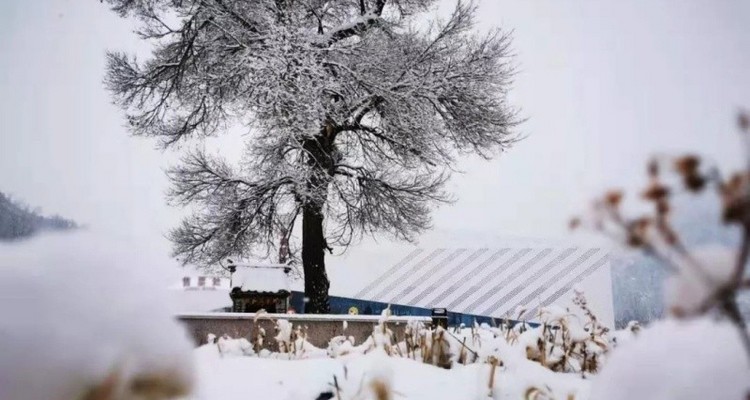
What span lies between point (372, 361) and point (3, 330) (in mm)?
286

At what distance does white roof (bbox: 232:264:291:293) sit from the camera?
2.87 metres

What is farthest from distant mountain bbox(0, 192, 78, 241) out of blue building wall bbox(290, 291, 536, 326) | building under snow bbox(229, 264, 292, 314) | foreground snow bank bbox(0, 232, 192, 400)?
blue building wall bbox(290, 291, 536, 326)

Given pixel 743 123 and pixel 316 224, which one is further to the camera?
pixel 316 224

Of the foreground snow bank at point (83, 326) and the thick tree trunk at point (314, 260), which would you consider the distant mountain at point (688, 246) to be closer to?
the foreground snow bank at point (83, 326)

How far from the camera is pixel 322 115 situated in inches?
142

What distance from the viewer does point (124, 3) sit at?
4.09 metres

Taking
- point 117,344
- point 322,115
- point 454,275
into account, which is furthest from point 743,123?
point 454,275

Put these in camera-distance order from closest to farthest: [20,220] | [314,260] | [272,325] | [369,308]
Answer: [20,220]
[272,325]
[314,260]
[369,308]

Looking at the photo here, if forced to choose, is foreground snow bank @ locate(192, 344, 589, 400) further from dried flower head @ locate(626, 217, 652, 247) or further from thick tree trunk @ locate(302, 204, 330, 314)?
thick tree trunk @ locate(302, 204, 330, 314)

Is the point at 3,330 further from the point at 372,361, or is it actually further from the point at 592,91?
the point at 592,91

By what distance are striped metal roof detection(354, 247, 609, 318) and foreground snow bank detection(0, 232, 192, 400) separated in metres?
3.08

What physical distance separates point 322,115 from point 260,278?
124cm

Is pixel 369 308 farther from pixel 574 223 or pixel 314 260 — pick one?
pixel 574 223

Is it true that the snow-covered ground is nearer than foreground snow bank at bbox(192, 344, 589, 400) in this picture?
Yes
